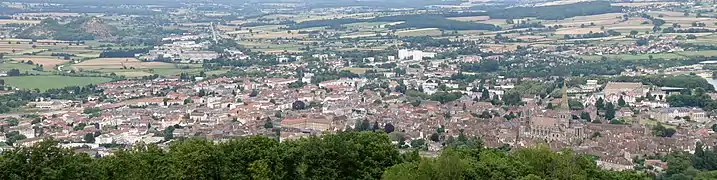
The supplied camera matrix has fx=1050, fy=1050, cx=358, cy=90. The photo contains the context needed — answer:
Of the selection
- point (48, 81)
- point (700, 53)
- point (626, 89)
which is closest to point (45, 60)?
point (48, 81)

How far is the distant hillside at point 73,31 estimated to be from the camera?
90213mm

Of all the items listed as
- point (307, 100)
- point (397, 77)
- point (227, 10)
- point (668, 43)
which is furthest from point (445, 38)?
point (227, 10)

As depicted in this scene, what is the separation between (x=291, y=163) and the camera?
21469 mm

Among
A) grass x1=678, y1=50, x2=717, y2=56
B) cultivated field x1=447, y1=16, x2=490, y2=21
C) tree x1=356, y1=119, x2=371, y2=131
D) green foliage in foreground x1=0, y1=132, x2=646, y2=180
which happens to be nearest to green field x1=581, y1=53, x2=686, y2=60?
grass x1=678, y1=50, x2=717, y2=56

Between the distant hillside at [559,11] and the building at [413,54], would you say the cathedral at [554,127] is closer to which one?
the building at [413,54]

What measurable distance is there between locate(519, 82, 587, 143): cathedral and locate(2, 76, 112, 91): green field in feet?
91.2

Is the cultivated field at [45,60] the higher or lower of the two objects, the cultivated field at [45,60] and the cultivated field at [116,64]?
the higher

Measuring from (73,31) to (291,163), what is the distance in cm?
7558

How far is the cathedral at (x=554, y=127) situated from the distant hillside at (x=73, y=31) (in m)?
58.3

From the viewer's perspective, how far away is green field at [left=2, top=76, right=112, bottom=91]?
184 feet

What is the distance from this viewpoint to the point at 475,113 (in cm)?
4503

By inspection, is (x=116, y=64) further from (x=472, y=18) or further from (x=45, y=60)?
(x=472, y=18)

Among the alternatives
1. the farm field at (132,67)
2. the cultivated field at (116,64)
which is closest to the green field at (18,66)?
the farm field at (132,67)

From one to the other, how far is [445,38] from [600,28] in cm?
1399
